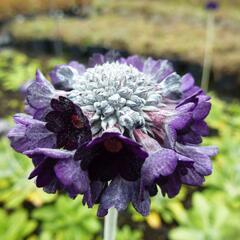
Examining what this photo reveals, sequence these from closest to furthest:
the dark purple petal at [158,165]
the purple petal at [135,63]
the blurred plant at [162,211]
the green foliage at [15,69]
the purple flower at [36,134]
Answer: the dark purple petal at [158,165]
the purple flower at [36,134]
the purple petal at [135,63]
the blurred plant at [162,211]
the green foliage at [15,69]

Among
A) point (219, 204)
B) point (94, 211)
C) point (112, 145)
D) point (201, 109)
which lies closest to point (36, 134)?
point (112, 145)

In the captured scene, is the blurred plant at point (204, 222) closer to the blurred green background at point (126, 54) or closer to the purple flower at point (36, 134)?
the blurred green background at point (126, 54)

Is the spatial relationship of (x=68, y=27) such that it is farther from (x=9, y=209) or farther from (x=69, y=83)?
(x=69, y=83)

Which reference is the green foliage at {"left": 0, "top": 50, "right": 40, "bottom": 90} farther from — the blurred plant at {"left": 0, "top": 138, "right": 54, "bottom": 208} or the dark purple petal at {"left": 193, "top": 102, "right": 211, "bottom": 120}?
the dark purple petal at {"left": 193, "top": 102, "right": 211, "bottom": 120}

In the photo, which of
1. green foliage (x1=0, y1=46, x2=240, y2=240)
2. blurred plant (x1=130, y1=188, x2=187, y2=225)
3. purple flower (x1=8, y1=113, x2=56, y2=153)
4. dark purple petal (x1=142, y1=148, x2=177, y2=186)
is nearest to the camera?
dark purple petal (x1=142, y1=148, x2=177, y2=186)

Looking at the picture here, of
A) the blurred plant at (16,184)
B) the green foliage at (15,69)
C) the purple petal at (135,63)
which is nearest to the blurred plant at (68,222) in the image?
the blurred plant at (16,184)

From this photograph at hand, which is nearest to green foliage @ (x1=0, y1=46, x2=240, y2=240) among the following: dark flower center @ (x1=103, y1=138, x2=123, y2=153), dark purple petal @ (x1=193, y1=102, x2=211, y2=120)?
dark purple petal @ (x1=193, y1=102, x2=211, y2=120)

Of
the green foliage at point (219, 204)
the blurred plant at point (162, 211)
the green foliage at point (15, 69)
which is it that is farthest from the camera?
the green foliage at point (15, 69)
